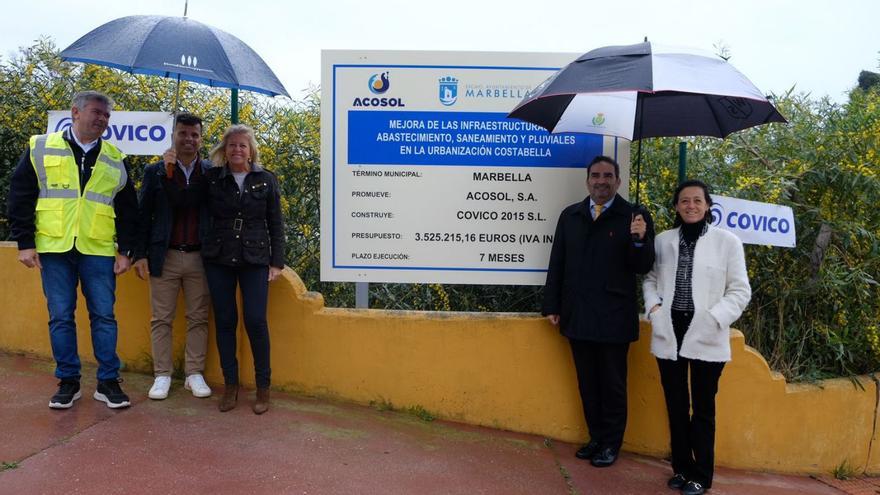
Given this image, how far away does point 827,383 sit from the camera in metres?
4.53

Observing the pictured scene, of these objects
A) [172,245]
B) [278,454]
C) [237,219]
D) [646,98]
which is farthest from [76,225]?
[646,98]

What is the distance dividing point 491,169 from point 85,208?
253 cm

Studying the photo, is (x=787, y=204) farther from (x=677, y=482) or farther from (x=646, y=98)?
(x=677, y=482)

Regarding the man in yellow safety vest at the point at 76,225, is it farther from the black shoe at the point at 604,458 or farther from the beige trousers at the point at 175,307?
the black shoe at the point at 604,458

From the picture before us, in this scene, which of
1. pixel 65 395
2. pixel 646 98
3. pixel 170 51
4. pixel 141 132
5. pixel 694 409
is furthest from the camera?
pixel 141 132

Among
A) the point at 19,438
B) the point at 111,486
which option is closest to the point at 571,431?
the point at 111,486

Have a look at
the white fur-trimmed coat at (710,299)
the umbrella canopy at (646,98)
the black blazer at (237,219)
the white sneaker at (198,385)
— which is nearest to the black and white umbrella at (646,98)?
the umbrella canopy at (646,98)

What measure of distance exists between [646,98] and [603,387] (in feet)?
5.89

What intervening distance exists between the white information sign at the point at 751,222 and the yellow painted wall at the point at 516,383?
665mm

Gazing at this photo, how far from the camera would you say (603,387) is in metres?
4.11

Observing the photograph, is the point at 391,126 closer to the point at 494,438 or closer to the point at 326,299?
the point at 326,299

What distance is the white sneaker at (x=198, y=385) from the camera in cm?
449

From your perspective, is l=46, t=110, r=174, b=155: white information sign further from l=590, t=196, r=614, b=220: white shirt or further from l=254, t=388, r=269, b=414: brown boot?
l=590, t=196, r=614, b=220: white shirt

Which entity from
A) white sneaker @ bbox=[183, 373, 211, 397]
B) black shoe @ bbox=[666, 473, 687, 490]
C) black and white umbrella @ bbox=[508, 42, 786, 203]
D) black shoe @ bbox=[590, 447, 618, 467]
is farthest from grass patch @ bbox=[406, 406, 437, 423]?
black and white umbrella @ bbox=[508, 42, 786, 203]
